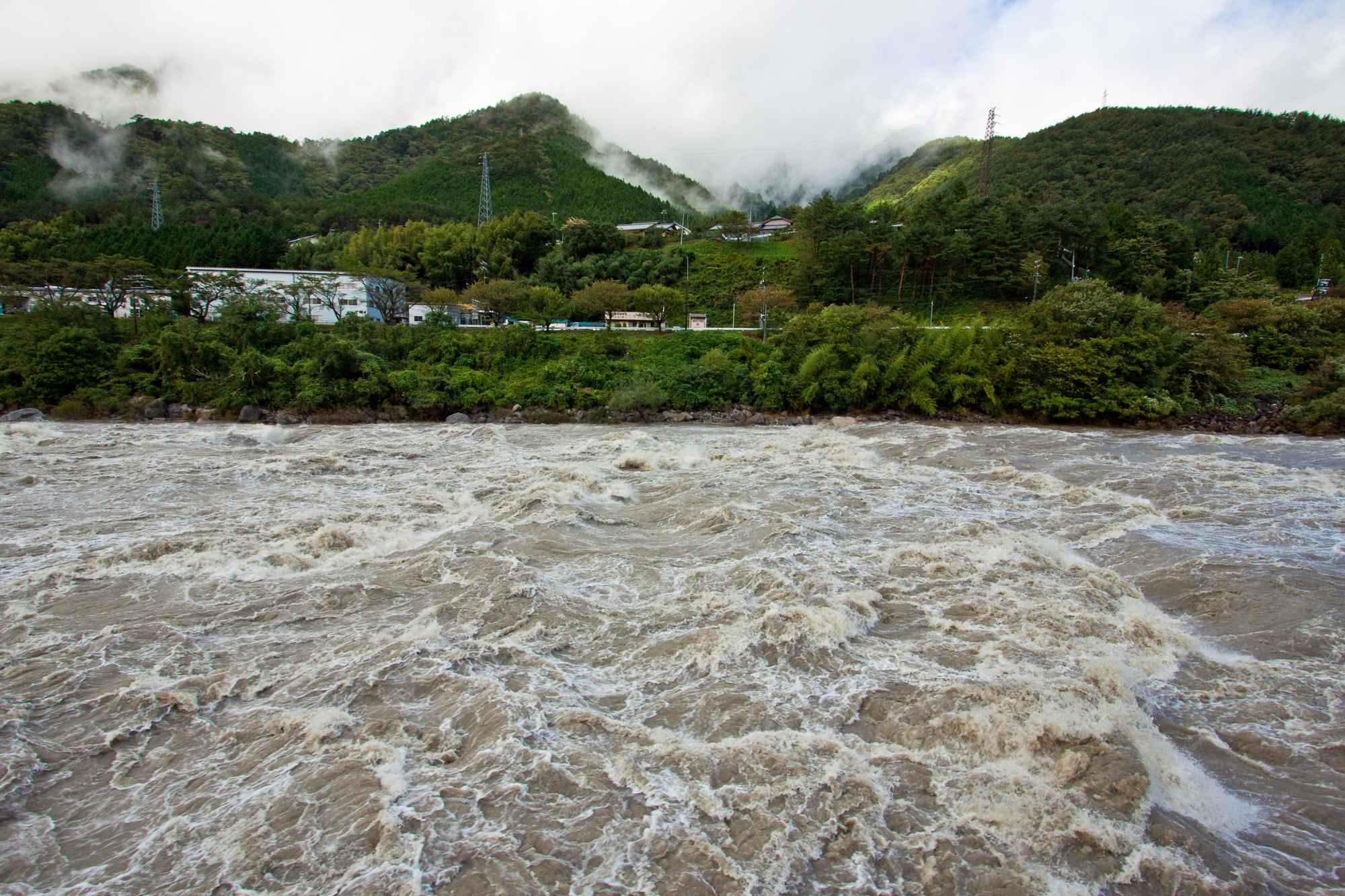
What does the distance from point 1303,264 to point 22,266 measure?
86.9 metres

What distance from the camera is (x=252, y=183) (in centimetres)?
Result: 9625

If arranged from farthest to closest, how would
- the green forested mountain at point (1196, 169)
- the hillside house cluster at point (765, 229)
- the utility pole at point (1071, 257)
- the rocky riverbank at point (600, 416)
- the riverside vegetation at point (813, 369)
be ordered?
the green forested mountain at point (1196, 169), the hillside house cluster at point (765, 229), the utility pole at point (1071, 257), the riverside vegetation at point (813, 369), the rocky riverbank at point (600, 416)

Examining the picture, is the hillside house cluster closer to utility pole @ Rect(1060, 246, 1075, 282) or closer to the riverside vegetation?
utility pole @ Rect(1060, 246, 1075, 282)

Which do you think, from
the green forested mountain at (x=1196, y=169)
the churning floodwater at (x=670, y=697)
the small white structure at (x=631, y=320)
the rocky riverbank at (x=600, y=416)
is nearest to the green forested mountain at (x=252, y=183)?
the rocky riverbank at (x=600, y=416)

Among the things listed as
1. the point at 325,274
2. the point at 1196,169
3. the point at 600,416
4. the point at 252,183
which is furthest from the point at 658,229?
the point at 252,183

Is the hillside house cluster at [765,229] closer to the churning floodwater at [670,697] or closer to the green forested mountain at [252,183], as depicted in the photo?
the green forested mountain at [252,183]

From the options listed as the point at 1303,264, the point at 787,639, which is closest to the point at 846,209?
the point at 1303,264

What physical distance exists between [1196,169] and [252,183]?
136 m

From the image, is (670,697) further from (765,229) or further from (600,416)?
(765,229)

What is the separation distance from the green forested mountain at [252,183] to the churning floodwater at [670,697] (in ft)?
172

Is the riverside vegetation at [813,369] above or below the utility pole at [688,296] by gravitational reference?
below

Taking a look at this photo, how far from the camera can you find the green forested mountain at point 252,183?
53.4 meters

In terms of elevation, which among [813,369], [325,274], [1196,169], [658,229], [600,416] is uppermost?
[1196,169]

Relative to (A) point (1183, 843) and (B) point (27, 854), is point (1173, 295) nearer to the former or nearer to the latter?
(A) point (1183, 843)
